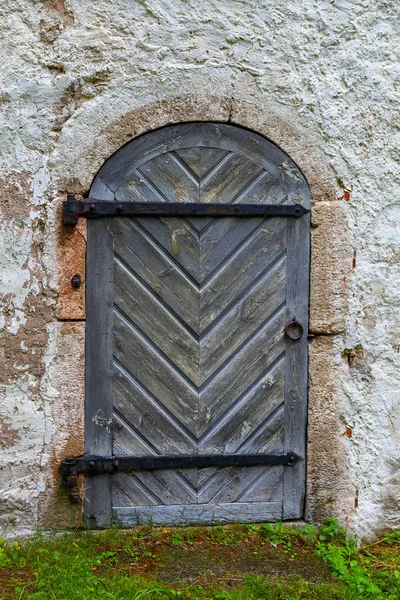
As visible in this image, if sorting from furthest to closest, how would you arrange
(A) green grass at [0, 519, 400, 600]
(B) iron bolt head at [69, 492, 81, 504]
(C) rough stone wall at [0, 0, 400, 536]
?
(B) iron bolt head at [69, 492, 81, 504]
(C) rough stone wall at [0, 0, 400, 536]
(A) green grass at [0, 519, 400, 600]

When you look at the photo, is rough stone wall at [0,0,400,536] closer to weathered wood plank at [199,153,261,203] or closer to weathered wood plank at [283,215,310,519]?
weathered wood plank at [283,215,310,519]

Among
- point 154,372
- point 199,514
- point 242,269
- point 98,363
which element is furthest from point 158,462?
point 242,269

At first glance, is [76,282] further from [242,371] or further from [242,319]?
[242,371]

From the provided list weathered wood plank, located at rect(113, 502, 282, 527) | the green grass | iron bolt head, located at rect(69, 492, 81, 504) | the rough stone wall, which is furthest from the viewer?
weathered wood plank, located at rect(113, 502, 282, 527)

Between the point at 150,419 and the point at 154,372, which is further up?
the point at 154,372

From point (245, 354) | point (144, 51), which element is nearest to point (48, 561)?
point (245, 354)

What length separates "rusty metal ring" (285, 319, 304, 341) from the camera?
3.65 m

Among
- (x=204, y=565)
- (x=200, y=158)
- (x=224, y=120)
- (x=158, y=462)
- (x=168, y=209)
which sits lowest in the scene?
(x=204, y=565)

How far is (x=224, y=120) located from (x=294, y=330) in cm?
122

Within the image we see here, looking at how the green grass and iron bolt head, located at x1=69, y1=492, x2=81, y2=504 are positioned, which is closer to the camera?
the green grass

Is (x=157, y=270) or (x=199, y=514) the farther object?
(x=199, y=514)

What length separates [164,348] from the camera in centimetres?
360

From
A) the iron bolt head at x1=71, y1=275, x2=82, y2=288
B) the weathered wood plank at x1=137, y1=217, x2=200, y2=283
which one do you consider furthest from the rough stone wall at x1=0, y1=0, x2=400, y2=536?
the weathered wood plank at x1=137, y1=217, x2=200, y2=283

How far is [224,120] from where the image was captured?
138 inches
